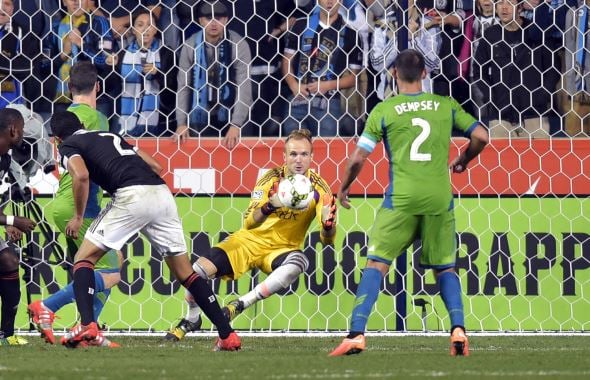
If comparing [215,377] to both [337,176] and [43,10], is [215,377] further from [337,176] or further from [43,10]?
[43,10]

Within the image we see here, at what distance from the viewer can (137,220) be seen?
25.2ft

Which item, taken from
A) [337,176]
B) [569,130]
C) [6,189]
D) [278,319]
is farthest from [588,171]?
[6,189]

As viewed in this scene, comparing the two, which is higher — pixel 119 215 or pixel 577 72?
pixel 577 72

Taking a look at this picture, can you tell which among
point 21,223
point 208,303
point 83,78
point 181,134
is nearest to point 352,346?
point 208,303

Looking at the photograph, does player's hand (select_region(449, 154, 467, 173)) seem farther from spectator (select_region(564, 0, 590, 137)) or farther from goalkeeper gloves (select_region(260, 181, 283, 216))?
spectator (select_region(564, 0, 590, 137))

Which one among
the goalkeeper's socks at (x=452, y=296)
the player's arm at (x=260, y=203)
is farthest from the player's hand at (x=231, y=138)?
the goalkeeper's socks at (x=452, y=296)

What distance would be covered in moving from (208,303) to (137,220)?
25.4 inches

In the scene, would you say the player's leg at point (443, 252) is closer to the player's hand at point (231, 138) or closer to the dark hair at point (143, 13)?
the player's hand at point (231, 138)

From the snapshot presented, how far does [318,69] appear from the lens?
10.3 meters

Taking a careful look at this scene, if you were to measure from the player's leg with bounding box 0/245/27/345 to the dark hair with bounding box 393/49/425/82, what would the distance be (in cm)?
280

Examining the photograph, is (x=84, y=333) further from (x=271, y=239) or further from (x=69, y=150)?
(x=271, y=239)

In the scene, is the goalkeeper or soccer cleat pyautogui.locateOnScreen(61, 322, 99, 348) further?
the goalkeeper

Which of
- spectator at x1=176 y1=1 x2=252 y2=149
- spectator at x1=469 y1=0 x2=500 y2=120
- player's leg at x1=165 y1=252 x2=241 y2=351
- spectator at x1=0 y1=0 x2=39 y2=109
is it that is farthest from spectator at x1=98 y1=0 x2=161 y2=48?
player's leg at x1=165 y1=252 x2=241 y2=351

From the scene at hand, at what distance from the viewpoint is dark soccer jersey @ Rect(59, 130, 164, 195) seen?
303 inches
